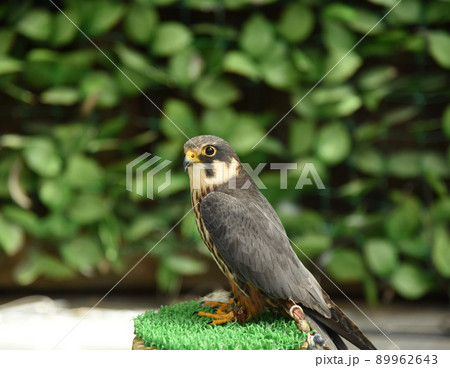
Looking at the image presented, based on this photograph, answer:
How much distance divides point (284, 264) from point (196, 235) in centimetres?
31

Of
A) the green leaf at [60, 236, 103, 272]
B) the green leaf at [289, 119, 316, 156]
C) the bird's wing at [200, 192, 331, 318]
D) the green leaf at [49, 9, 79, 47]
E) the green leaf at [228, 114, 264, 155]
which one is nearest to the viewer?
the bird's wing at [200, 192, 331, 318]

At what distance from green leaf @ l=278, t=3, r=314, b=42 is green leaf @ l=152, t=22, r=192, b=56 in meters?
0.20

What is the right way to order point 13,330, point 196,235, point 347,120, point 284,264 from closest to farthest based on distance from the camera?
point 284,264
point 196,235
point 347,120
point 13,330

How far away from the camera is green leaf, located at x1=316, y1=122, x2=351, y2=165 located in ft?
3.37

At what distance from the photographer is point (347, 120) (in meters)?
1.08

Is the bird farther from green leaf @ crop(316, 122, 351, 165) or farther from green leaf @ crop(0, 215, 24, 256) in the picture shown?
green leaf @ crop(0, 215, 24, 256)

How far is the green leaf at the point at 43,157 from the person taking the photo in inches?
45.6

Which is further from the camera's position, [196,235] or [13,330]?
[13,330]

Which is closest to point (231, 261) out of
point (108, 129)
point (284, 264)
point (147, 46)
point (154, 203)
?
point (284, 264)

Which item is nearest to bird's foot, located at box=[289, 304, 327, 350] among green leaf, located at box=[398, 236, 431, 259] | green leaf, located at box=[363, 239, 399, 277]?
green leaf, located at box=[363, 239, 399, 277]

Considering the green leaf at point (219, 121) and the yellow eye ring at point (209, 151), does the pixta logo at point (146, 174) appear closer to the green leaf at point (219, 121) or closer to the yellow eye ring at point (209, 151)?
the green leaf at point (219, 121)

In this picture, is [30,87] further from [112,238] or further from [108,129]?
[112,238]

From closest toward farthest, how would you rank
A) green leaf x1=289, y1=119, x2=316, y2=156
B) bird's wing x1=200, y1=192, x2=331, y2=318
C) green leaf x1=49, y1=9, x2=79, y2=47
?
bird's wing x1=200, y1=192, x2=331, y2=318 < green leaf x1=289, y1=119, x2=316, y2=156 < green leaf x1=49, y1=9, x2=79, y2=47

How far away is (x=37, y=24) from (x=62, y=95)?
7.8 inches
